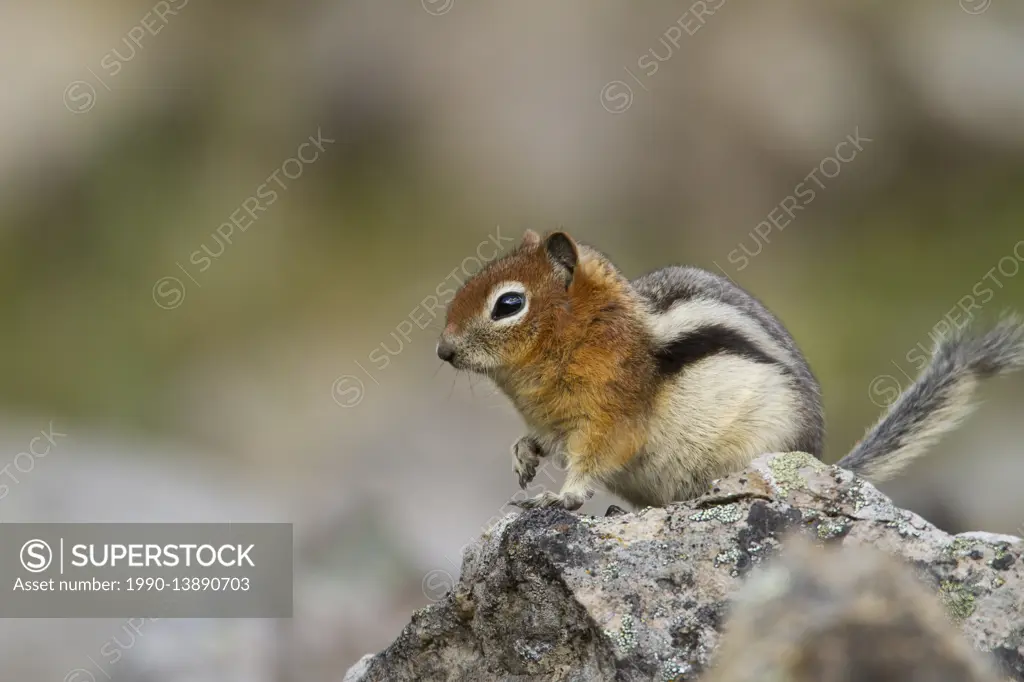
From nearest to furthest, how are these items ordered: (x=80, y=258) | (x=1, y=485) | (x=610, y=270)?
1. (x=610, y=270)
2. (x=1, y=485)
3. (x=80, y=258)

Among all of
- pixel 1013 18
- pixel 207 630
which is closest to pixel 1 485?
pixel 207 630

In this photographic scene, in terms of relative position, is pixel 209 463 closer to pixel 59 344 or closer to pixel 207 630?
pixel 59 344

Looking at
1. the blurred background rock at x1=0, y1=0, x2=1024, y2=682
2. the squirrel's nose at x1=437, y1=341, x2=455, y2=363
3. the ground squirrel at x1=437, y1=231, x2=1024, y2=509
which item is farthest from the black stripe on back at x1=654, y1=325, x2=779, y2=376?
the blurred background rock at x1=0, y1=0, x2=1024, y2=682

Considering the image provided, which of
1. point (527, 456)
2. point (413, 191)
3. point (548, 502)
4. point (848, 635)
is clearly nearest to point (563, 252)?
point (527, 456)

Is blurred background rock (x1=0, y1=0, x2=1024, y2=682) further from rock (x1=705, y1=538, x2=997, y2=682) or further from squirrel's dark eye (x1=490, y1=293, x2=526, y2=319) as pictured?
rock (x1=705, y1=538, x2=997, y2=682)

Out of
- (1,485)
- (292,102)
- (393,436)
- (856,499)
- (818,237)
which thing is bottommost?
(856,499)

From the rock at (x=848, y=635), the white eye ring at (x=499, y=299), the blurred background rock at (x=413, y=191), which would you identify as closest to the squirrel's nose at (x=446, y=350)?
the white eye ring at (x=499, y=299)
